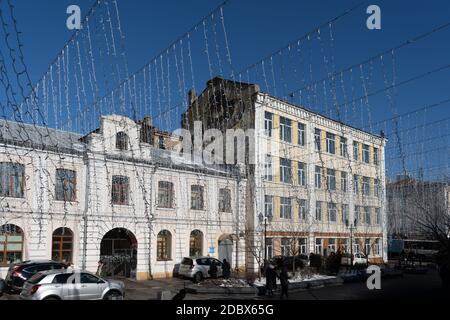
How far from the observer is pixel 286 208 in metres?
36.0

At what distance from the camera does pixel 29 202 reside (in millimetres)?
23516

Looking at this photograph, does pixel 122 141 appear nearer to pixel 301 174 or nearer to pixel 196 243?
pixel 196 243

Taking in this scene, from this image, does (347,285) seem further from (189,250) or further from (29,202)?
(29,202)

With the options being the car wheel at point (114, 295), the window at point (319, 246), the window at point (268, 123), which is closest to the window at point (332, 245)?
the window at point (319, 246)

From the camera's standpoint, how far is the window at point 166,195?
1142 inches

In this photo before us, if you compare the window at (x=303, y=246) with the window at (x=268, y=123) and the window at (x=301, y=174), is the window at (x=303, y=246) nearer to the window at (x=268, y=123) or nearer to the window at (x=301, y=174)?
the window at (x=301, y=174)

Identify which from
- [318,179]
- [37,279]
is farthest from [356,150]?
[37,279]

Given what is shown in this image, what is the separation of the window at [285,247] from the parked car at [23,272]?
58.8ft

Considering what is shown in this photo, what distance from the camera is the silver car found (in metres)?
15.7

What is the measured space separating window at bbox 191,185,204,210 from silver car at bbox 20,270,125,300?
12924 millimetres

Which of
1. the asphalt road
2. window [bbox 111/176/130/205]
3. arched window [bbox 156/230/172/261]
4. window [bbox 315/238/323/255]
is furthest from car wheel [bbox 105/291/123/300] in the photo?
window [bbox 315/238/323/255]

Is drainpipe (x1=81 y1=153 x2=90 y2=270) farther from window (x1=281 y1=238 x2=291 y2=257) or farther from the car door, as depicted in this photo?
window (x1=281 y1=238 x2=291 y2=257)

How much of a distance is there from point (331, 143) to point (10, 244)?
25.5 meters
